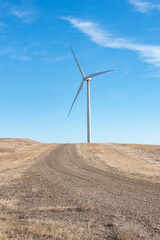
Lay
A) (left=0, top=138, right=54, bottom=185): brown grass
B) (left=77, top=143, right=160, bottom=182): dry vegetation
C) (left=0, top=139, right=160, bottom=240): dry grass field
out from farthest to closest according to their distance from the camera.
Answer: (left=77, top=143, right=160, bottom=182): dry vegetation, (left=0, top=138, right=54, bottom=185): brown grass, (left=0, top=139, right=160, bottom=240): dry grass field

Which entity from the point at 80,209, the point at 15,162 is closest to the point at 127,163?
the point at 15,162

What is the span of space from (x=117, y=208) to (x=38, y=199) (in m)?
4.14

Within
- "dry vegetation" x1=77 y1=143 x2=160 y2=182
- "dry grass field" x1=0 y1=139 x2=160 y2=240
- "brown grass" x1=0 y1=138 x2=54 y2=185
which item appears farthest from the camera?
"dry vegetation" x1=77 y1=143 x2=160 y2=182

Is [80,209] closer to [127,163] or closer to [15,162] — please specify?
[15,162]

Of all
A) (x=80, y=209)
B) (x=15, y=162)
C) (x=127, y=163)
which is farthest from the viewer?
(x=127, y=163)

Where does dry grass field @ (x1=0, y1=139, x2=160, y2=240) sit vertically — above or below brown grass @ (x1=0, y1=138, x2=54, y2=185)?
below

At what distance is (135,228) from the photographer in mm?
8531

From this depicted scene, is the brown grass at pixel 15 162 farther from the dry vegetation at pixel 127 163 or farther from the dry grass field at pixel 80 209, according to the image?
the dry vegetation at pixel 127 163

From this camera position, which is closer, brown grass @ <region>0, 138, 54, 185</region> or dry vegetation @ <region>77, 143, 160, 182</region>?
brown grass @ <region>0, 138, 54, 185</region>

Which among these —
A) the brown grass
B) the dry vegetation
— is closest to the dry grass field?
the brown grass

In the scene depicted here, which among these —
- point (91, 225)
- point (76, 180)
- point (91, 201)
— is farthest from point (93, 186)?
point (91, 225)

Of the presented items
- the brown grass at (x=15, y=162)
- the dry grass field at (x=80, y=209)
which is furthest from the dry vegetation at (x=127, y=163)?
the brown grass at (x=15, y=162)

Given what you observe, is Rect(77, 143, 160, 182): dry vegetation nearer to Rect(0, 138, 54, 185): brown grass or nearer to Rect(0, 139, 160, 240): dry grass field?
Rect(0, 139, 160, 240): dry grass field

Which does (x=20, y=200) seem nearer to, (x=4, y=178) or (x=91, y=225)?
(x=91, y=225)
